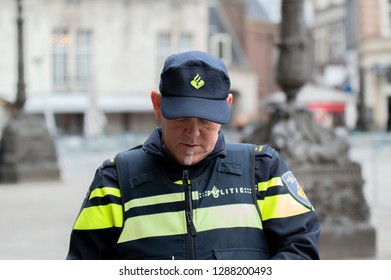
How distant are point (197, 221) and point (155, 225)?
120mm

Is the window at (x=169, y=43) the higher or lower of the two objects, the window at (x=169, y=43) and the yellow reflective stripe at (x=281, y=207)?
the higher

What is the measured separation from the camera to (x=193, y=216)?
6.79ft

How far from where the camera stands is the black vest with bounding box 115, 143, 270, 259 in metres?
2.06

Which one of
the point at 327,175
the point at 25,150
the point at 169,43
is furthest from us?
the point at 169,43

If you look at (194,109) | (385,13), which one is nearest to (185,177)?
(194,109)

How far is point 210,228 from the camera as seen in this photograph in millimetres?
2068

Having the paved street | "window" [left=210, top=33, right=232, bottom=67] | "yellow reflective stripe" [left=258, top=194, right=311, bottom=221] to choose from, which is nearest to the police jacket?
"yellow reflective stripe" [left=258, top=194, right=311, bottom=221]

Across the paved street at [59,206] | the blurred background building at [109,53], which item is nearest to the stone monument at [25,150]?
the paved street at [59,206]

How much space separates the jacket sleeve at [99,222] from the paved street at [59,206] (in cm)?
452

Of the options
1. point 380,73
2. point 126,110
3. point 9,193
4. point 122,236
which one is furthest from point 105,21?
point 122,236

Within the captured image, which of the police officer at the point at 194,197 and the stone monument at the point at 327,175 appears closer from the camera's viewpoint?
the police officer at the point at 194,197

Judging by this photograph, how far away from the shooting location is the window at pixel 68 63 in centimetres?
3522

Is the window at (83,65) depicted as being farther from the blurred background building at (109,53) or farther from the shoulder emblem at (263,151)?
the shoulder emblem at (263,151)

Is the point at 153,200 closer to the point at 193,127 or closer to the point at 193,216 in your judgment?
the point at 193,216
